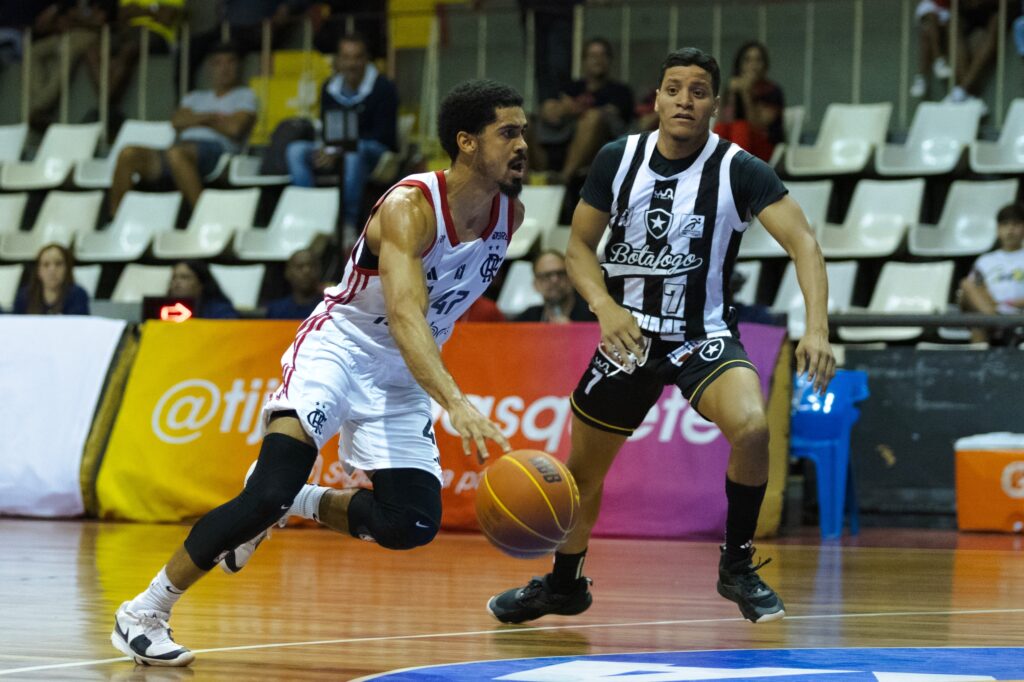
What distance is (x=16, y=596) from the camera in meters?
6.50

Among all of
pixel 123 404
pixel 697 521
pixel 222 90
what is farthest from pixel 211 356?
pixel 222 90

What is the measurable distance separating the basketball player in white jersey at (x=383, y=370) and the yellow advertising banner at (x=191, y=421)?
4638 millimetres

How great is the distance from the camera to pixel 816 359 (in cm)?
517

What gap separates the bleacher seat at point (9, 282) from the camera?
554 inches

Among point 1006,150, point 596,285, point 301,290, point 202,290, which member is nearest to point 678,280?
point 596,285

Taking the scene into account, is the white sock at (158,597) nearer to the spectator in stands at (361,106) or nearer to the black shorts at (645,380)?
the black shorts at (645,380)

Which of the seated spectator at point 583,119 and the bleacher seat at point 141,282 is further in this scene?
the bleacher seat at point 141,282

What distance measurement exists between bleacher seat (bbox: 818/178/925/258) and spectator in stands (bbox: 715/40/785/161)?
0.83 meters

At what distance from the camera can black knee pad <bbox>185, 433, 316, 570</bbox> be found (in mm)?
4754

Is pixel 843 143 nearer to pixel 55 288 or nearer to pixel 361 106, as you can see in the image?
pixel 361 106

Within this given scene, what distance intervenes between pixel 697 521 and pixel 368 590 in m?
2.83

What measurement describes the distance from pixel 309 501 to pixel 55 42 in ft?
42.6

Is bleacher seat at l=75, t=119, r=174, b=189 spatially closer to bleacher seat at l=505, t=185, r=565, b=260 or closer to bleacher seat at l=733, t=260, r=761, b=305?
bleacher seat at l=505, t=185, r=565, b=260

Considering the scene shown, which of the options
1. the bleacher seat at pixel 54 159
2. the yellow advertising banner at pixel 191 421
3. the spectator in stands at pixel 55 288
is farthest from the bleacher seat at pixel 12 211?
the yellow advertising banner at pixel 191 421
